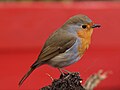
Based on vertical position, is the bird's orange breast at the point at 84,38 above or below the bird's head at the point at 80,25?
below

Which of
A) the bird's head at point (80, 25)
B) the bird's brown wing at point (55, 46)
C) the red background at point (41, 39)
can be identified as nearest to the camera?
the bird's brown wing at point (55, 46)

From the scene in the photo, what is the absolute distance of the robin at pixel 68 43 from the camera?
307 centimetres

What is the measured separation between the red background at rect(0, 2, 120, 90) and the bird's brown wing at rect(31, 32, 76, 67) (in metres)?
2.21

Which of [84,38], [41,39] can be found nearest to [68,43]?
[84,38]

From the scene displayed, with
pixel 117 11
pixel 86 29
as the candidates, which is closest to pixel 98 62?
pixel 117 11

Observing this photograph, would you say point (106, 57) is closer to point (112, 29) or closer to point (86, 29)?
point (112, 29)

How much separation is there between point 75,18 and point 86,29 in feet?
0.36

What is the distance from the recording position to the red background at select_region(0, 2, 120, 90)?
545cm

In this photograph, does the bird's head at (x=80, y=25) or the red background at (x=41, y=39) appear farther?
the red background at (x=41, y=39)

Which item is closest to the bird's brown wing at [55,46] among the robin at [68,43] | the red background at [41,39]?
the robin at [68,43]

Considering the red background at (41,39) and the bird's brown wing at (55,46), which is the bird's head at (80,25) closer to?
the bird's brown wing at (55,46)

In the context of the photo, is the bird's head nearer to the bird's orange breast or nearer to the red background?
the bird's orange breast

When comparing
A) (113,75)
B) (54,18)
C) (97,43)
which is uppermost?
(54,18)

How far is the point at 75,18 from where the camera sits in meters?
3.15
